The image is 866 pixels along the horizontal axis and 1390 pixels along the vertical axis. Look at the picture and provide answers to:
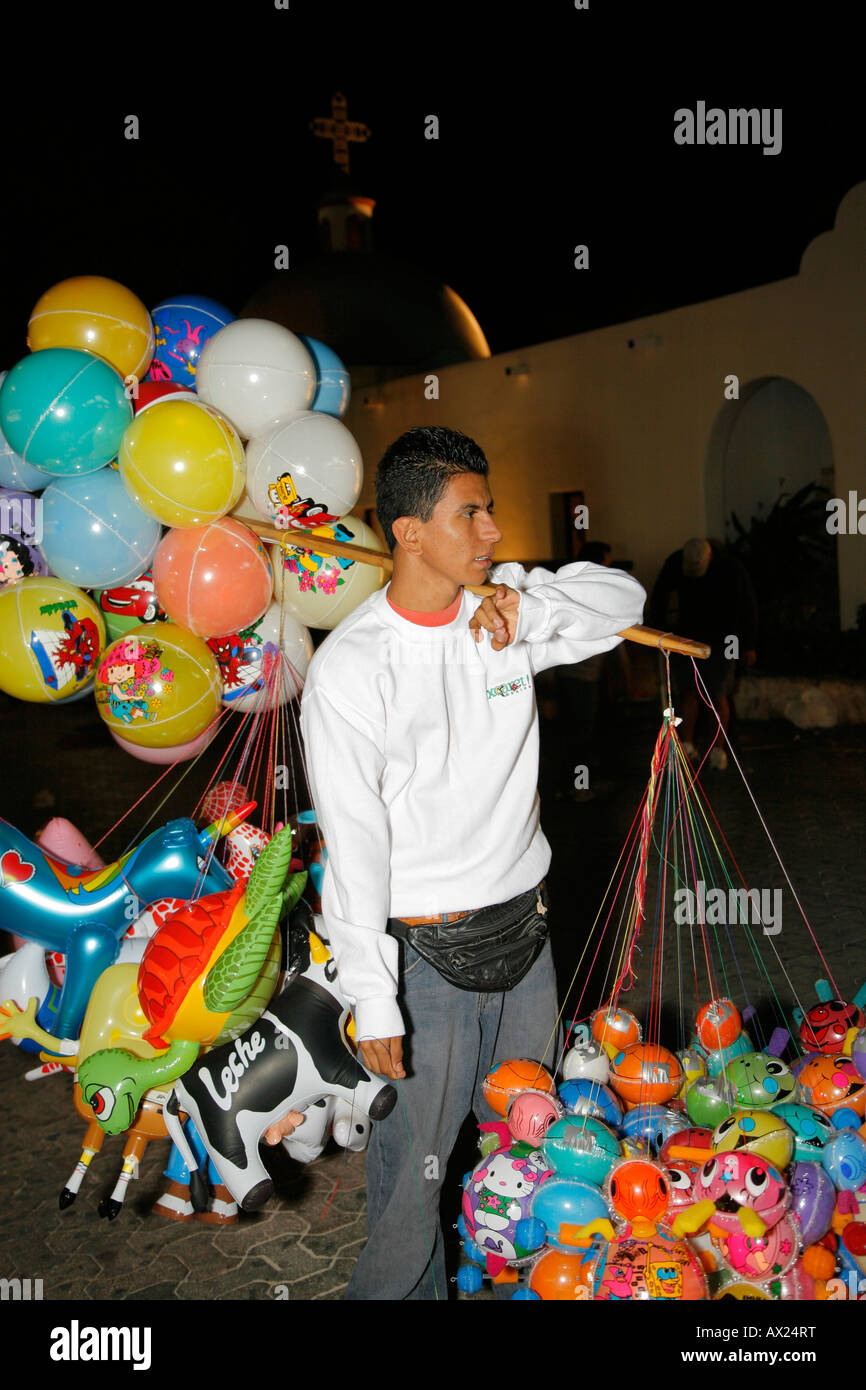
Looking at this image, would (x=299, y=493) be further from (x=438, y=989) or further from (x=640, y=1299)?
(x=640, y=1299)

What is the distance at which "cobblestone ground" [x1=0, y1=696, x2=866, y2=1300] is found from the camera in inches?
121

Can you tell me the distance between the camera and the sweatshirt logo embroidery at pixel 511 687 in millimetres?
2379

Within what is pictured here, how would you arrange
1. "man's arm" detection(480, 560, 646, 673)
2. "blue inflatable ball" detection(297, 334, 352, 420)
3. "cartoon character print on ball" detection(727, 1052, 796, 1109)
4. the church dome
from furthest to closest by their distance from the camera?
the church dome, "blue inflatable ball" detection(297, 334, 352, 420), "cartoon character print on ball" detection(727, 1052, 796, 1109), "man's arm" detection(480, 560, 646, 673)

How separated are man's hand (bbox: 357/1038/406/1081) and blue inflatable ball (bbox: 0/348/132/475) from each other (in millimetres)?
1921

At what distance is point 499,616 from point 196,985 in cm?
120

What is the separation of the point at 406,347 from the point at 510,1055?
55.2 feet

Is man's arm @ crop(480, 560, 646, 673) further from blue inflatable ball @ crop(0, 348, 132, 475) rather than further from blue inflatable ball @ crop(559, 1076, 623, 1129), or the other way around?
blue inflatable ball @ crop(0, 348, 132, 475)

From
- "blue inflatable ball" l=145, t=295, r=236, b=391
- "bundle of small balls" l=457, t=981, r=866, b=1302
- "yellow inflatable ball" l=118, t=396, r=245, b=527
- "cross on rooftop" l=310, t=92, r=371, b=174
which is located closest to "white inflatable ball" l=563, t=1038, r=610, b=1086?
"bundle of small balls" l=457, t=981, r=866, b=1302

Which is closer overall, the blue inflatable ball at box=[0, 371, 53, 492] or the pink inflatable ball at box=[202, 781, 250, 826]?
the blue inflatable ball at box=[0, 371, 53, 492]

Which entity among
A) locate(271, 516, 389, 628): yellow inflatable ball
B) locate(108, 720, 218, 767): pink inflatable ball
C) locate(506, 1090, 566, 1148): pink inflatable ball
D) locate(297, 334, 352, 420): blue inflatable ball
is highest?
locate(297, 334, 352, 420): blue inflatable ball

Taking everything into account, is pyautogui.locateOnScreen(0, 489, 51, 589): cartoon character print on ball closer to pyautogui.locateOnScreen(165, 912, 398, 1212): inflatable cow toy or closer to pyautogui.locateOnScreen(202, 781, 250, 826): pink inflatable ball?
pyautogui.locateOnScreen(202, 781, 250, 826): pink inflatable ball

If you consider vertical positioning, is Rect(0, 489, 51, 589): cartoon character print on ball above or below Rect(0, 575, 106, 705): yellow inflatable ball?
above

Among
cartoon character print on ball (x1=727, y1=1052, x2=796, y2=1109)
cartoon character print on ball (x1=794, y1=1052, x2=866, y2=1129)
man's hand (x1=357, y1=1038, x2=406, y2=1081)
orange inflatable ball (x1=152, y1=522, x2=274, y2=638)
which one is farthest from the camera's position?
orange inflatable ball (x1=152, y1=522, x2=274, y2=638)

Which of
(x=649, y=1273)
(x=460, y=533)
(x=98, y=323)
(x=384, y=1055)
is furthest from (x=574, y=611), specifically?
(x=98, y=323)
